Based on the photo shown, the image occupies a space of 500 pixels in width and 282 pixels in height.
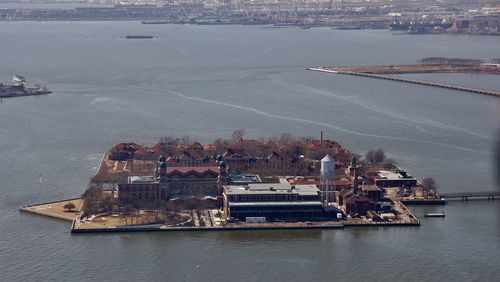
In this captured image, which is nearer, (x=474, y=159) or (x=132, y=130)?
(x=474, y=159)

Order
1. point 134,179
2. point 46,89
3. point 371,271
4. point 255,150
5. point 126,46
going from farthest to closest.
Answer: point 126,46 → point 46,89 → point 255,150 → point 134,179 → point 371,271

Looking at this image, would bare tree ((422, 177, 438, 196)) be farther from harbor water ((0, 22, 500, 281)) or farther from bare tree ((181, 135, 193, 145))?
bare tree ((181, 135, 193, 145))

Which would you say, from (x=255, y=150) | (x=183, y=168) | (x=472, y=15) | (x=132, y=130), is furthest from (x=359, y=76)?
(x=472, y=15)

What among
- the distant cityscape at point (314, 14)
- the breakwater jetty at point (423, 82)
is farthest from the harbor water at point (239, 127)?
the distant cityscape at point (314, 14)

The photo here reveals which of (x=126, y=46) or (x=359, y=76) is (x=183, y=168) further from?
(x=126, y=46)

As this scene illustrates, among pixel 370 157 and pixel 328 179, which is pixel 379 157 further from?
pixel 328 179

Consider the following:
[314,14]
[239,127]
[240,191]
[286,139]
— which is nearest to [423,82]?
[239,127]

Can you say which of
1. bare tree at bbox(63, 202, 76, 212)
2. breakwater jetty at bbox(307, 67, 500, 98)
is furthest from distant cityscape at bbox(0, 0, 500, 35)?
bare tree at bbox(63, 202, 76, 212)
